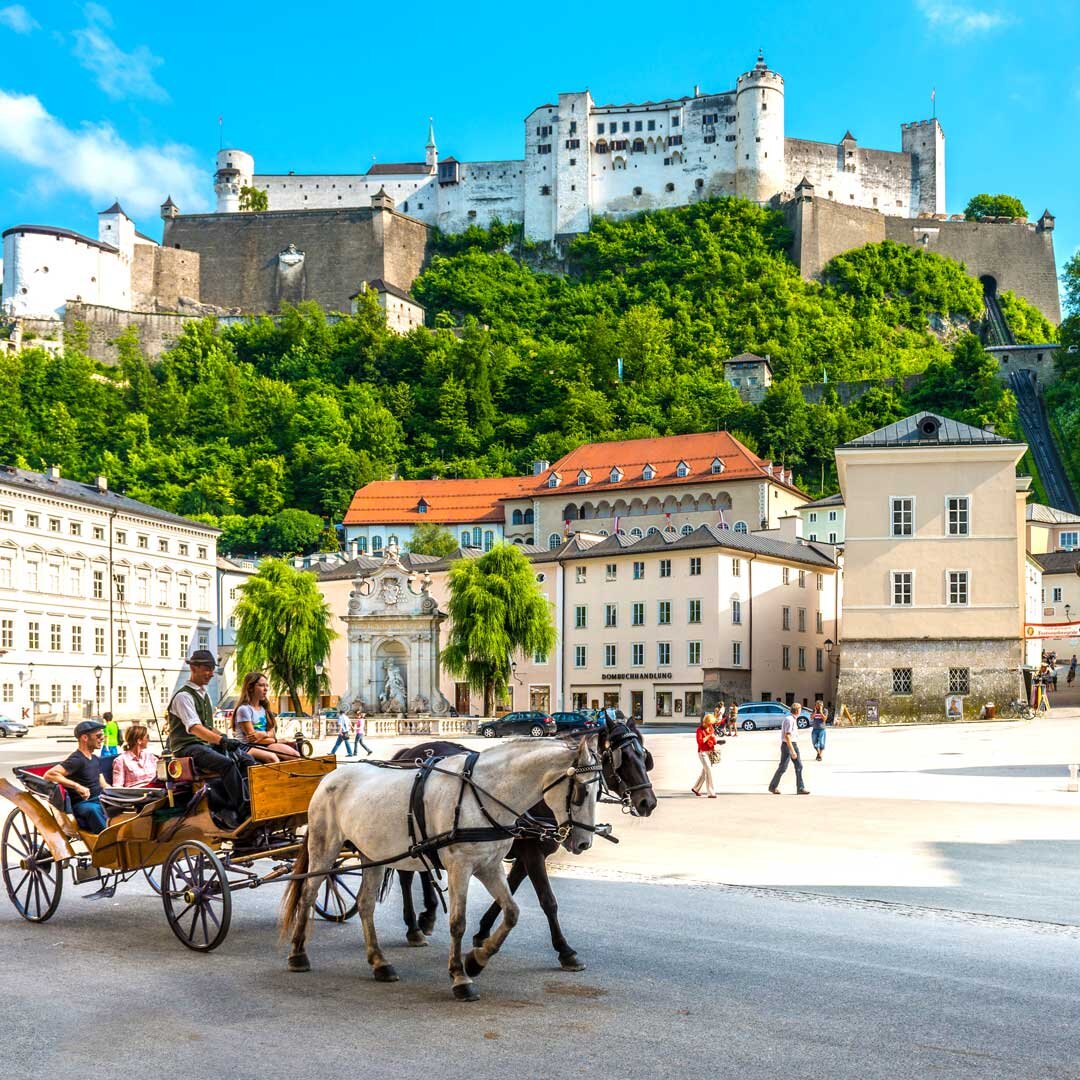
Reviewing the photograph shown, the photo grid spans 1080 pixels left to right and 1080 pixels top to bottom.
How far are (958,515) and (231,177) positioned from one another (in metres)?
108

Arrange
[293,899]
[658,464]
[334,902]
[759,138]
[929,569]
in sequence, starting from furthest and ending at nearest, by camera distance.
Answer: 1. [759,138]
2. [658,464]
3. [929,569]
4. [334,902]
5. [293,899]

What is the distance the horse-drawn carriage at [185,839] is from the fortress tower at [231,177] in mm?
135044

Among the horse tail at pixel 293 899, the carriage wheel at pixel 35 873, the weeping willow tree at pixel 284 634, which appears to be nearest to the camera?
the horse tail at pixel 293 899

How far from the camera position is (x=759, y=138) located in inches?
5059

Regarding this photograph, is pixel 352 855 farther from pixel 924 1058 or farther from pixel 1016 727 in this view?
pixel 1016 727

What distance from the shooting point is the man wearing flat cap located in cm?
1081

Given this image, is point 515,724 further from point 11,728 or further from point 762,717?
Result: point 11,728

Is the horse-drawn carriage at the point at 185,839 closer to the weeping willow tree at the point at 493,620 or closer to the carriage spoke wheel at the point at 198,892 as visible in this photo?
→ the carriage spoke wheel at the point at 198,892

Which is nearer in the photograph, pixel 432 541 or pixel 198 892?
pixel 198 892

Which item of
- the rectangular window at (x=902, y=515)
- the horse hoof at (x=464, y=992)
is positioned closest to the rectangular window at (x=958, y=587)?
the rectangular window at (x=902, y=515)

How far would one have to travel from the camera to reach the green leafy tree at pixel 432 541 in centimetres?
9012

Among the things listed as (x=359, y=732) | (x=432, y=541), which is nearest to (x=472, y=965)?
(x=359, y=732)

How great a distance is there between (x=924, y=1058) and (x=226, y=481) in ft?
338

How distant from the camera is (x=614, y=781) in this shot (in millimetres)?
9148
